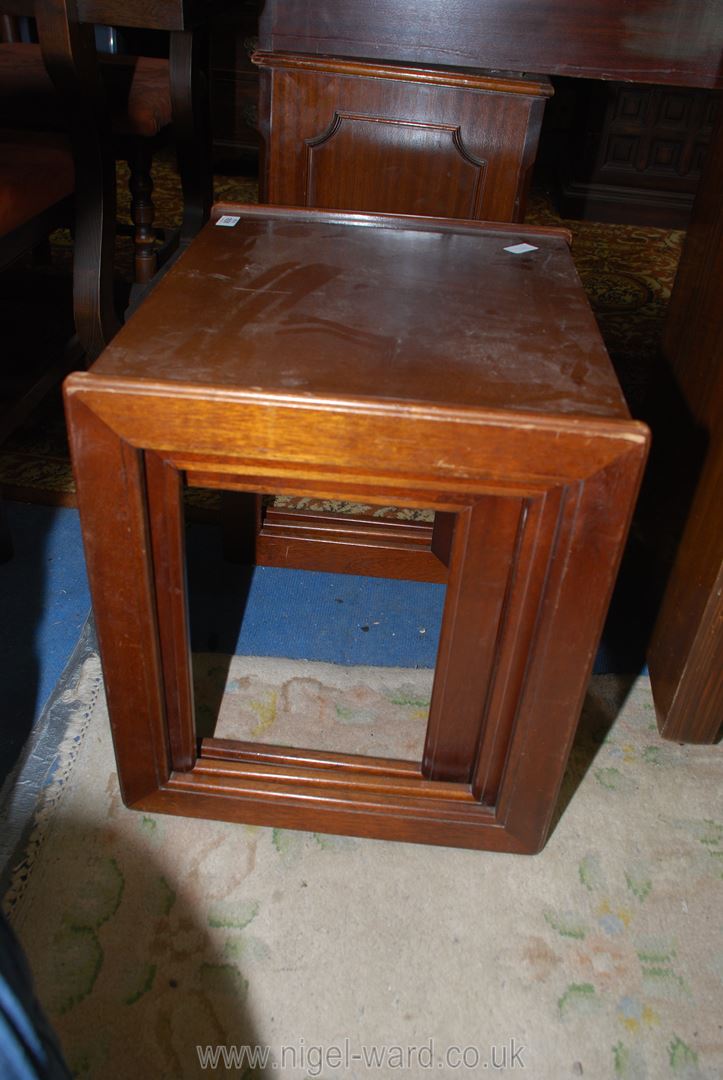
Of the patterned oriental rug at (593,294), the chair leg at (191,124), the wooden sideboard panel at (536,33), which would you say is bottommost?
the patterned oriental rug at (593,294)

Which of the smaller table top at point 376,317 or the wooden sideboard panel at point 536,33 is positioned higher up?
the wooden sideboard panel at point 536,33

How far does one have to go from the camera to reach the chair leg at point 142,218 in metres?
2.22

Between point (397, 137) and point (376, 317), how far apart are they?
2.06 feet

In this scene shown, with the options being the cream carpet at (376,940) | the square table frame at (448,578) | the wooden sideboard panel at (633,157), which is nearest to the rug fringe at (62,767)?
the cream carpet at (376,940)

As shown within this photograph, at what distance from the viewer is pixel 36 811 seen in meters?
1.17

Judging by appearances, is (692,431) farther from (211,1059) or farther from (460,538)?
(211,1059)

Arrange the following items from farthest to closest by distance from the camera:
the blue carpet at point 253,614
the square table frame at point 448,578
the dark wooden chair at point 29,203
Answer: the dark wooden chair at point 29,203, the blue carpet at point 253,614, the square table frame at point 448,578

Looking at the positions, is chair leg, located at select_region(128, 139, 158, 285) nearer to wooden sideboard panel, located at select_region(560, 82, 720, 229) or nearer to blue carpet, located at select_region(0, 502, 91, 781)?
blue carpet, located at select_region(0, 502, 91, 781)

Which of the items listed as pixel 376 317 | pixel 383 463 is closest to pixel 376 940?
pixel 383 463

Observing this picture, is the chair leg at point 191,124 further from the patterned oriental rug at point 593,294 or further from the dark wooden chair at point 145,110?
the patterned oriental rug at point 593,294

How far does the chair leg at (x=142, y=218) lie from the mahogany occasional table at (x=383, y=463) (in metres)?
1.04

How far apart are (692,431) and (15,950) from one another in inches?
46.2

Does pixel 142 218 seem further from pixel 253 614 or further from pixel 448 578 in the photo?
pixel 448 578

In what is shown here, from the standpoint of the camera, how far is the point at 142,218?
7.43ft
